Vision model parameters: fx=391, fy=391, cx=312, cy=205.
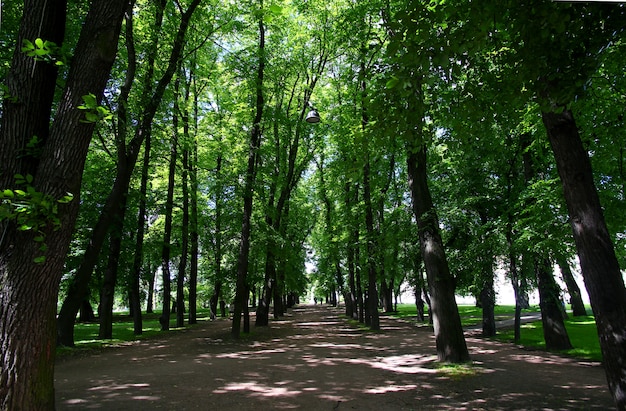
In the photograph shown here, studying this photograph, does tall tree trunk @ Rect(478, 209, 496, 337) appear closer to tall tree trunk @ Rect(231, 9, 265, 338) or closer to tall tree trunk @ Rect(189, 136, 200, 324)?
tall tree trunk @ Rect(231, 9, 265, 338)

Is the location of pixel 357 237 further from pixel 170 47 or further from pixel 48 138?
pixel 48 138

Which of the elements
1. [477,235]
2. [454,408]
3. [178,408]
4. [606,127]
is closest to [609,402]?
[454,408]

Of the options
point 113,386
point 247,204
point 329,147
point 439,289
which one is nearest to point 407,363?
point 439,289

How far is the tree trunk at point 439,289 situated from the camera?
9367 millimetres

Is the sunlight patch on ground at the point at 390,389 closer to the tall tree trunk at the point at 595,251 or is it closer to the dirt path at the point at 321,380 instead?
the dirt path at the point at 321,380

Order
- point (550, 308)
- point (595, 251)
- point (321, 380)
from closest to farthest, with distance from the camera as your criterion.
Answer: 1. point (595, 251)
2. point (321, 380)
3. point (550, 308)

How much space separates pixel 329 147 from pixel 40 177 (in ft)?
73.9

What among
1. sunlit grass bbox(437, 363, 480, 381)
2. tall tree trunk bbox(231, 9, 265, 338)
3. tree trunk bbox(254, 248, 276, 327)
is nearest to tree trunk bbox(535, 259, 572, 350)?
sunlit grass bbox(437, 363, 480, 381)

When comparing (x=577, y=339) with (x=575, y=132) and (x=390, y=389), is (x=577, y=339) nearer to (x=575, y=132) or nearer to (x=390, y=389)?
(x=390, y=389)

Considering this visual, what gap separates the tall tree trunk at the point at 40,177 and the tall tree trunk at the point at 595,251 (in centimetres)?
495

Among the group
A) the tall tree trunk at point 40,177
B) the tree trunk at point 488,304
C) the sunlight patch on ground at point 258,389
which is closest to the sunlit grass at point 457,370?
the sunlight patch on ground at point 258,389

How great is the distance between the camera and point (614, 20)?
430 cm

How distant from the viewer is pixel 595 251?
4.75 meters

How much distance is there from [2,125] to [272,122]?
1511 cm
